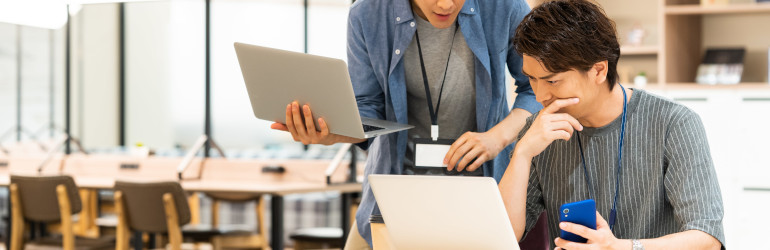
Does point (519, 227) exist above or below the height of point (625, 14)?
below

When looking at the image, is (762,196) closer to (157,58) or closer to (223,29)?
(223,29)

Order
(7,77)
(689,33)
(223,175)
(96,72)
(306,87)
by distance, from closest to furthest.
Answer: (306,87), (689,33), (223,175), (7,77), (96,72)

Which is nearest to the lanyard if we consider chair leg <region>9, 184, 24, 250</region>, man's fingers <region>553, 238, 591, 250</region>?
man's fingers <region>553, 238, 591, 250</region>

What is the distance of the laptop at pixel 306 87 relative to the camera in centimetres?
167

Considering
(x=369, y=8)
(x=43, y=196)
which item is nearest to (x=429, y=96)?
(x=369, y=8)

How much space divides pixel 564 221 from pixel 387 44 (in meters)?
0.75

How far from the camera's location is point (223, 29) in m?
9.52

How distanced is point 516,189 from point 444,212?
0.35 meters

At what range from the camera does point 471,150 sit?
189 cm

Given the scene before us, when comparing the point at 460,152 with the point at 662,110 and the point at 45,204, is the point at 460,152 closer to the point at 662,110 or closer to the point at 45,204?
the point at 662,110

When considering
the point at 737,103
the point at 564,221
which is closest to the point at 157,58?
the point at 737,103

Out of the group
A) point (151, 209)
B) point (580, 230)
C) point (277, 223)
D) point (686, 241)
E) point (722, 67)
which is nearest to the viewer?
point (580, 230)

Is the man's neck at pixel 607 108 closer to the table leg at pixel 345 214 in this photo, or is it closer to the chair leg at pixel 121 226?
the table leg at pixel 345 214

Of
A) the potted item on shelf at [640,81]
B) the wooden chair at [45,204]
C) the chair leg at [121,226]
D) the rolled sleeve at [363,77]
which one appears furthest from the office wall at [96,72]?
the rolled sleeve at [363,77]
